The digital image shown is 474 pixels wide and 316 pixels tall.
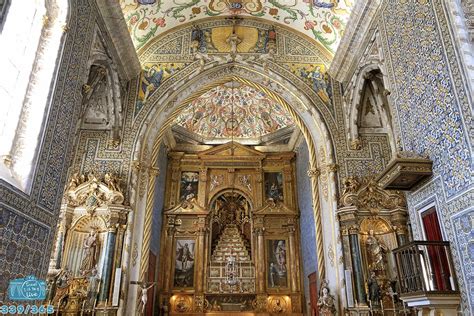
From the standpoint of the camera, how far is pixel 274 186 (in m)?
15.4

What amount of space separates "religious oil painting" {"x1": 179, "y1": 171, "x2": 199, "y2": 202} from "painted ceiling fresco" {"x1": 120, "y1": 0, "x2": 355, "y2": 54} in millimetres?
6055

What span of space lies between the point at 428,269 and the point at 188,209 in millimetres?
10453

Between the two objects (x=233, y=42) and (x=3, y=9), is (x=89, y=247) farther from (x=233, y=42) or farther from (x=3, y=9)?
(x=233, y=42)

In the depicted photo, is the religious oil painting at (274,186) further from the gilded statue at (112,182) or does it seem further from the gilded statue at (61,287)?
the gilded statue at (61,287)

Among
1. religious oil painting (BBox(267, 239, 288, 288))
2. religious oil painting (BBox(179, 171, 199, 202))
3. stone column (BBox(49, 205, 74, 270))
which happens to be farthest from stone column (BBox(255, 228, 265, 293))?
stone column (BBox(49, 205, 74, 270))

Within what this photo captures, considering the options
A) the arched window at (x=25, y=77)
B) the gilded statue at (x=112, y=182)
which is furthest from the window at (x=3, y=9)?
the gilded statue at (x=112, y=182)

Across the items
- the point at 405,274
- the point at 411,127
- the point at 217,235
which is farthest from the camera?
the point at 217,235

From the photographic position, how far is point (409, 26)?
6555 millimetres

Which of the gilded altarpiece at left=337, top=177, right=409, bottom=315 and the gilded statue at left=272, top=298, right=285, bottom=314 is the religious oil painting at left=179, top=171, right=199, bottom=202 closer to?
the gilded statue at left=272, top=298, right=285, bottom=314

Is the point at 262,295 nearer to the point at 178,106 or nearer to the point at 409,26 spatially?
the point at 178,106

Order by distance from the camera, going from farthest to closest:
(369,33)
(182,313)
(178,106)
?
1. (182,313)
2. (178,106)
3. (369,33)

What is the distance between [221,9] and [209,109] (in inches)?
182

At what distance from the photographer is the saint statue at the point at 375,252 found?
891cm

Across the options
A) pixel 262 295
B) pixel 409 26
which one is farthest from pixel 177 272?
pixel 409 26
